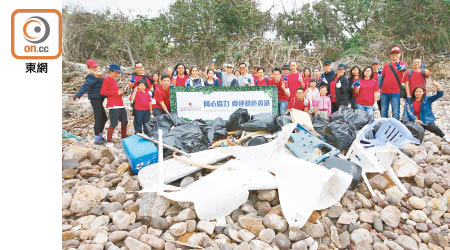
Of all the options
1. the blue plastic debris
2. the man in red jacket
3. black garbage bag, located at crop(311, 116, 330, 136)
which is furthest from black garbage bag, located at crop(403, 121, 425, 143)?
the man in red jacket

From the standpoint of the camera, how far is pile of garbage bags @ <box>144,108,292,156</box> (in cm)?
374

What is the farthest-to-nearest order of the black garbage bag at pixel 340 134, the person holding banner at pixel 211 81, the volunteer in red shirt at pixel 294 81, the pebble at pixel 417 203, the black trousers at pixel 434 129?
1. the volunteer in red shirt at pixel 294 81
2. the person holding banner at pixel 211 81
3. the black trousers at pixel 434 129
4. the black garbage bag at pixel 340 134
5. the pebble at pixel 417 203

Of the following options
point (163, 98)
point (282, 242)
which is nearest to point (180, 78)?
point (163, 98)

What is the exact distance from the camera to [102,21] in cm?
1384

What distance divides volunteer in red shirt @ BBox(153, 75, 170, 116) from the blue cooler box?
57.8 inches

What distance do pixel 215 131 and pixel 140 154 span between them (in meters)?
1.19

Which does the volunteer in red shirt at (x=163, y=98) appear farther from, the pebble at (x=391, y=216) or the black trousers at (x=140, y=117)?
the pebble at (x=391, y=216)

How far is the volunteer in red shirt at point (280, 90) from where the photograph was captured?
508cm

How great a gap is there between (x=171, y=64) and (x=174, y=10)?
3927 millimetres

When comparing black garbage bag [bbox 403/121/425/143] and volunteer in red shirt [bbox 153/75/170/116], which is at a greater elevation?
volunteer in red shirt [bbox 153/75/170/116]

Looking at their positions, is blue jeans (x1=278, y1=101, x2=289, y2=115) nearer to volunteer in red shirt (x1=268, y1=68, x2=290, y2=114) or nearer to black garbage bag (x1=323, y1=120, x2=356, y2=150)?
volunteer in red shirt (x1=268, y1=68, x2=290, y2=114)

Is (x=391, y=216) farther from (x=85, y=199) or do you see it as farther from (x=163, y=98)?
(x=163, y=98)

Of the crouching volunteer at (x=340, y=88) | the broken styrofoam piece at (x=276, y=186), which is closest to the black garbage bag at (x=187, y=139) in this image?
the broken styrofoam piece at (x=276, y=186)

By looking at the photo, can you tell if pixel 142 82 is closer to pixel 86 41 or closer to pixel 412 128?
pixel 412 128
